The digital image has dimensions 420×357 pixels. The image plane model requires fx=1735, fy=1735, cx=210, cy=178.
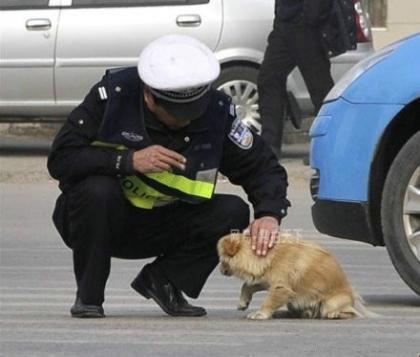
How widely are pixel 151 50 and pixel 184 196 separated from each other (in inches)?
23.0

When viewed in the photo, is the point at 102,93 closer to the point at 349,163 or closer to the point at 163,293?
the point at 163,293

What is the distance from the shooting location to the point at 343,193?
7.53 m

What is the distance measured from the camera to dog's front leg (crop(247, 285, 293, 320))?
663cm

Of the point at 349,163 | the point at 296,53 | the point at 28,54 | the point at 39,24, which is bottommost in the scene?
the point at 28,54

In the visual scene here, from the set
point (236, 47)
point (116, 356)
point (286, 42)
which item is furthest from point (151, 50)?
point (236, 47)

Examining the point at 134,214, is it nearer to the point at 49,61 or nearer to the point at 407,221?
the point at 407,221

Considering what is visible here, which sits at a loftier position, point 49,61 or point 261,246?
point 261,246

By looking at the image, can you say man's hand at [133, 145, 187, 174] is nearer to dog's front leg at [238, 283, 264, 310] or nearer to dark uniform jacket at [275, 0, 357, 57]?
dog's front leg at [238, 283, 264, 310]

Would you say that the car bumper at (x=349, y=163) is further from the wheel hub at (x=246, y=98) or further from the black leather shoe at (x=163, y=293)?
the wheel hub at (x=246, y=98)

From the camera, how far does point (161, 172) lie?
6.56 m

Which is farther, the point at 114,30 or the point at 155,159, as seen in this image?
the point at 114,30

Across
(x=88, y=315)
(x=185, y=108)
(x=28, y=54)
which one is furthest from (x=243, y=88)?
(x=185, y=108)

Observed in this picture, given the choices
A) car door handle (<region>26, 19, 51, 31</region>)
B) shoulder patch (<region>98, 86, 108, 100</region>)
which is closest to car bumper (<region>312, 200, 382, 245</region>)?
shoulder patch (<region>98, 86, 108, 100</region>)

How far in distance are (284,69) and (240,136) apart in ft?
20.4
